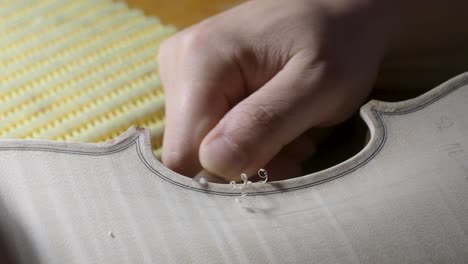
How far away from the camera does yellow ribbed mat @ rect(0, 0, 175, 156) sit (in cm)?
84

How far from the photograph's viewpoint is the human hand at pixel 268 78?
643 millimetres

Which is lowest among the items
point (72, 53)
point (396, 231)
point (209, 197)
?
point (396, 231)

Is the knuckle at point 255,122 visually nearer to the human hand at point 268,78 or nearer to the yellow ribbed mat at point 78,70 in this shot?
the human hand at point 268,78

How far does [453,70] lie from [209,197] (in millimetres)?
461

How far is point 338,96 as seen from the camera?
70 centimetres

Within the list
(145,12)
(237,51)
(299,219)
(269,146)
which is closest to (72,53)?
(145,12)

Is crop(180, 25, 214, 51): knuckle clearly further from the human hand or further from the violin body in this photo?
the violin body

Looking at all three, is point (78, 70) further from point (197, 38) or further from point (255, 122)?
point (255, 122)

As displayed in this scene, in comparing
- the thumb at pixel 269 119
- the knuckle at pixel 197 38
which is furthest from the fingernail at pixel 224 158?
the knuckle at pixel 197 38

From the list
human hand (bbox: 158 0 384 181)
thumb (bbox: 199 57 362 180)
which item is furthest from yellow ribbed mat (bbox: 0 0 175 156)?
thumb (bbox: 199 57 362 180)

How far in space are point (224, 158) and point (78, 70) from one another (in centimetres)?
40

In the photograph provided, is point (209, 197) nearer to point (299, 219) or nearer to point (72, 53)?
point (299, 219)

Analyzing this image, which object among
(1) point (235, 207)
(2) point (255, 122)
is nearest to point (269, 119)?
(2) point (255, 122)

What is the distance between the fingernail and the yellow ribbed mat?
0.22 meters
